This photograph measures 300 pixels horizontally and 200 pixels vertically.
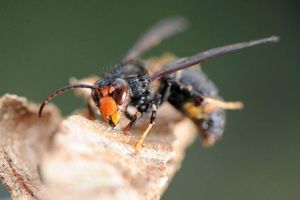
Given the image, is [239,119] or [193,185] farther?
[239,119]

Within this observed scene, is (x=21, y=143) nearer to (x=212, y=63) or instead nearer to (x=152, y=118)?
(x=152, y=118)

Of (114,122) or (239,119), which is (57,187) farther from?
(239,119)

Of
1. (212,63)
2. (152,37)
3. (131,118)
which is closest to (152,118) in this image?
(131,118)

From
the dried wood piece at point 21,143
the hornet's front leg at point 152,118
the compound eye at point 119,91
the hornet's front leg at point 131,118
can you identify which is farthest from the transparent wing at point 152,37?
the dried wood piece at point 21,143

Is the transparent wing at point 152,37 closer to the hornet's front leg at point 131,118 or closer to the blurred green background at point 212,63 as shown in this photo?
the hornet's front leg at point 131,118

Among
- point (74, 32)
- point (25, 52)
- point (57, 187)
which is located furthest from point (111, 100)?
point (74, 32)

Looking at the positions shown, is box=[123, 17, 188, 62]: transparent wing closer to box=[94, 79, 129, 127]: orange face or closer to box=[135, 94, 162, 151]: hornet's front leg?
box=[135, 94, 162, 151]: hornet's front leg
